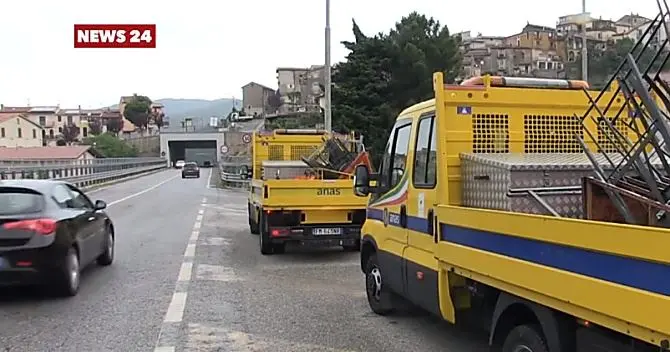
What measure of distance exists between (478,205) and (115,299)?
4.77 m

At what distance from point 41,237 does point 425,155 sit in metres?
4.57

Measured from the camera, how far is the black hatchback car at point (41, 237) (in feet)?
26.2

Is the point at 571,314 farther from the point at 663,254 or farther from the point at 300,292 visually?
the point at 300,292

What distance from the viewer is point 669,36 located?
3.91m

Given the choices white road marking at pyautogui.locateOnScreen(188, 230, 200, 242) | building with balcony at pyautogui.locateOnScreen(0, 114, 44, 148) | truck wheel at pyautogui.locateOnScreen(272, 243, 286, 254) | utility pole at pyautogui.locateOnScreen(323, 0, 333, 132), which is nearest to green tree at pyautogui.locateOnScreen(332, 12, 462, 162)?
utility pole at pyautogui.locateOnScreen(323, 0, 333, 132)

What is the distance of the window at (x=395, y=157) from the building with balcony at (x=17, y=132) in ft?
335

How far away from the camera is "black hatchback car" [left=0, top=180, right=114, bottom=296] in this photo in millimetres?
7973

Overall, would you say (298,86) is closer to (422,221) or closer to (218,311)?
(218,311)

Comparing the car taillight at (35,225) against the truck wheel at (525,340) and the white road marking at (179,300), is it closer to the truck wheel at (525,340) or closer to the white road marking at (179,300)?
the white road marking at (179,300)

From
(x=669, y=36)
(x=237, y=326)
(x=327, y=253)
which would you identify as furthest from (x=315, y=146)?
(x=669, y=36)

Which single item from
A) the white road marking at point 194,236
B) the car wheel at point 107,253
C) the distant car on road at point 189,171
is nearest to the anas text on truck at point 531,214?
the car wheel at point 107,253

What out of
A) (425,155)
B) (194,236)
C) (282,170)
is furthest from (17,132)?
(425,155)

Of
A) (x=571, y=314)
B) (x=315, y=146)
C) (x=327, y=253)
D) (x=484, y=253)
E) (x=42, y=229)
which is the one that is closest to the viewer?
(x=571, y=314)

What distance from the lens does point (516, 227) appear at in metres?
4.27
